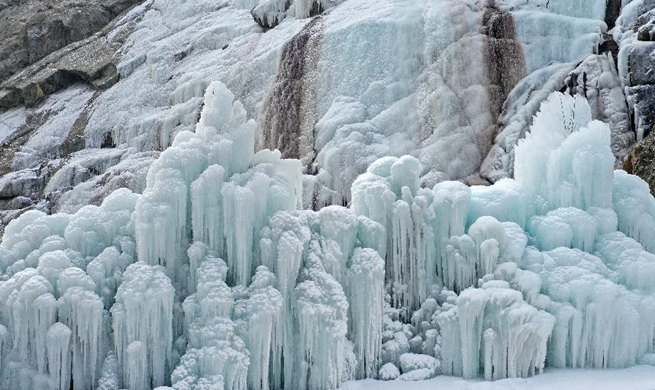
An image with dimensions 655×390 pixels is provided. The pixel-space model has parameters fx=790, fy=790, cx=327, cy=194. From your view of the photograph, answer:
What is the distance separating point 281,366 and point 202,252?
1984 mm

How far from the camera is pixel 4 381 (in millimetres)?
10648

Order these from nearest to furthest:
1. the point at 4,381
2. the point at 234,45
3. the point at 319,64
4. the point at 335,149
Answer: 1. the point at 4,381
2. the point at 335,149
3. the point at 319,64
4. the point at 234,45

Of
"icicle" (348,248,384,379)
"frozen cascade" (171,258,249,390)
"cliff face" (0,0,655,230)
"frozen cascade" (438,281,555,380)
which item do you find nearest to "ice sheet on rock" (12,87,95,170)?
"cliff face" (0,0,655,230)

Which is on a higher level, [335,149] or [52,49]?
[52,49]

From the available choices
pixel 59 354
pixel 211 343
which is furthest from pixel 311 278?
pixel 59 354

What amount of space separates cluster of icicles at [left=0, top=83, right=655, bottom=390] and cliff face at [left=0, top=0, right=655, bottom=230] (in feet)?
32.3

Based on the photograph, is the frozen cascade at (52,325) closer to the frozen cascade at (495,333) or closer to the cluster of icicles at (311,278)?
the cluster of icicles at (311,278)

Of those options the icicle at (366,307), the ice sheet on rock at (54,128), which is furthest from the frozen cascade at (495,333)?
the ice sheet on rock at (54,128)

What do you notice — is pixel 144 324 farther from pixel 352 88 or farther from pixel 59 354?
pixel 352 88

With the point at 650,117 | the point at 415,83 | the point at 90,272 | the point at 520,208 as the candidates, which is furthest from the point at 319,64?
the point at 90,272

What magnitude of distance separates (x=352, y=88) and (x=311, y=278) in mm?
14603

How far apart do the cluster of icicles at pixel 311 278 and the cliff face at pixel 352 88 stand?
32.3 ft

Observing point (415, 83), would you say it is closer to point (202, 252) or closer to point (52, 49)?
point (202, 252)

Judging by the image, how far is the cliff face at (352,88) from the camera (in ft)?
75.4
